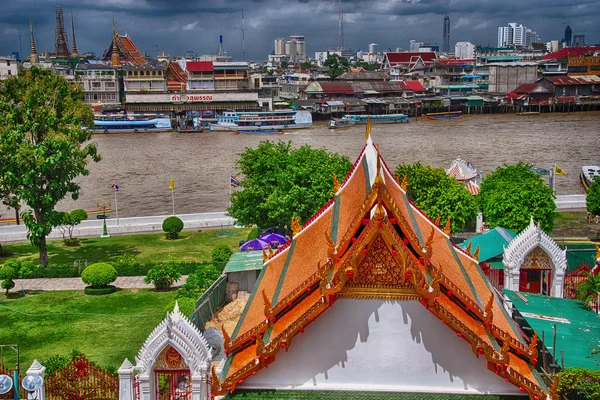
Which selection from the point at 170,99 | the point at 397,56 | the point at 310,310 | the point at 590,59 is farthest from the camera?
the point at 397,56

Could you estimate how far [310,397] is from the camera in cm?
1068

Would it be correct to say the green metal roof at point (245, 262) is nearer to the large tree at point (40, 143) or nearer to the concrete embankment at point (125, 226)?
the large tree at point (40, 143)

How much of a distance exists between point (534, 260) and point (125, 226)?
70.9 feet

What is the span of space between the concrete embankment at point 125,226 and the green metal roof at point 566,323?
1869cm

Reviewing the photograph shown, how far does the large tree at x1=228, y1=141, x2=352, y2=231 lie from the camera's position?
2720cm

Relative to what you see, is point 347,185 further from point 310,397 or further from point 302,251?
point 310,397

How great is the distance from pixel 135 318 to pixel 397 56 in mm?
139848

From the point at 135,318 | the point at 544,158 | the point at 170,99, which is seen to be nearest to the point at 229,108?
the point at 170,99

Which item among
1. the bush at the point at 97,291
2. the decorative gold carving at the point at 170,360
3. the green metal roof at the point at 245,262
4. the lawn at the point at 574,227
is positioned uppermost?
the decorative gold carving at the point at 170,360

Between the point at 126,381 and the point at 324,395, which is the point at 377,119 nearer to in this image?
the point at 126,381

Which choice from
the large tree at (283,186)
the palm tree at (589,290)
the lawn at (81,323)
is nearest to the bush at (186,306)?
the lawn at (81,323)

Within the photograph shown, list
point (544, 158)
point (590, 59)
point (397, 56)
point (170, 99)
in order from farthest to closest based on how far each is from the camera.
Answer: point (397, 56) < point (590, 59) < point (170, 99) < point (544, 158)

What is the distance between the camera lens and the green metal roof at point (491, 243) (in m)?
20.8

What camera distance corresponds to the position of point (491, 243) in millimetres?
21391
